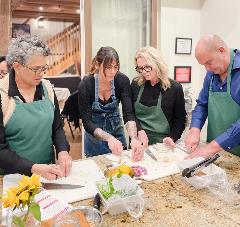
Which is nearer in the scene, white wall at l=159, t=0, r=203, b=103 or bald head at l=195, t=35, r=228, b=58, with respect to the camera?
bald head at l=195, t=35, r=228, b=58

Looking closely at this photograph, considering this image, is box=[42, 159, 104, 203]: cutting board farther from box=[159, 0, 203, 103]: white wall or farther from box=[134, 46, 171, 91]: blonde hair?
box=[159, 0, 203, 103]: white wall

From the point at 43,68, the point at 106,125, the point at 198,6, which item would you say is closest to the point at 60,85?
the point at 198,6

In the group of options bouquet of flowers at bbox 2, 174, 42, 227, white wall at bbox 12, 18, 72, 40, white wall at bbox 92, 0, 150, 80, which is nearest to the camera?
bouquet of flowers at bbox 2, 174, 42, 227

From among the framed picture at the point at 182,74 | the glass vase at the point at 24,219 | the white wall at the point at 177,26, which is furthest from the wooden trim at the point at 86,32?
the glass vase at the point at 24,219

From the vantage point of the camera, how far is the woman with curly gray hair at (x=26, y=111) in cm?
146

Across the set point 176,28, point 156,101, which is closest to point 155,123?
point 156,101

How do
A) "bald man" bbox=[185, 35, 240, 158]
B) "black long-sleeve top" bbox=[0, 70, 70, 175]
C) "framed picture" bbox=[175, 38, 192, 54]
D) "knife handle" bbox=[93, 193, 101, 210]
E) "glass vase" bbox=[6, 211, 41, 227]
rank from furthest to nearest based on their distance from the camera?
"framed picture" bbox=[175, 38, 192, 54] < "bald man" bbox=[185, 35, 240, 158] < "black long-sleeve top" bbox=[0, 70, 70, 175] < "knife handle" bbox=[93, 193, 101, 210] < "glass vase" bbox=[6, 211, 41, 227]

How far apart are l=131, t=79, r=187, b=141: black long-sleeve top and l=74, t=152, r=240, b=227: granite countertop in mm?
774

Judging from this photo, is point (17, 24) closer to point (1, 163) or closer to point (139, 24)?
point (139, 24)

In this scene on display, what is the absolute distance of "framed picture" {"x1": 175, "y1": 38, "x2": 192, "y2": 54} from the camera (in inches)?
135

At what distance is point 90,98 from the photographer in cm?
219

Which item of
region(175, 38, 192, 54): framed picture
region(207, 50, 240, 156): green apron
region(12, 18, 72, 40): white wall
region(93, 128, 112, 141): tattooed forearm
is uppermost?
region(12, 18, 72, 40): white wall

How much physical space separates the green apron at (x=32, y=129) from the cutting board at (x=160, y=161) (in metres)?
0.39

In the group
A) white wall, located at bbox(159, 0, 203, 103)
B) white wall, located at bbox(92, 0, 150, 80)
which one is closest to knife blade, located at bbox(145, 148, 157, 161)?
white wall, located at bbox(92, 0, 150, 80)
